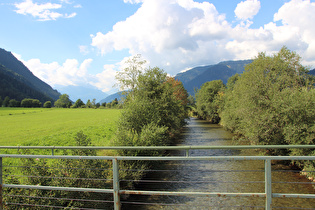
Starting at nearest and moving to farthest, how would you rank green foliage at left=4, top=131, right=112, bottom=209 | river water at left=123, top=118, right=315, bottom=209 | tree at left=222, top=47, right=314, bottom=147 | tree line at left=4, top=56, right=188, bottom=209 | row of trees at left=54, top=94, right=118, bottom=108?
green foliage at left=4, top=131, right=112, bottom=209, tree line at left=4, top=56, right=188, bottom=209, river water at left=123, top=118, right=315, bottom=209, tree at left=222, top=47, right=314, bottom=147, row of trees at left=54, top=94, right=118, bottom=108

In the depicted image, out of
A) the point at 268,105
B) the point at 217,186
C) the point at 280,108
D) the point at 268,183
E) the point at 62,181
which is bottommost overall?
the point at 217,186

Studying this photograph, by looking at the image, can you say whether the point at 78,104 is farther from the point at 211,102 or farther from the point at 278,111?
the point at 278,111

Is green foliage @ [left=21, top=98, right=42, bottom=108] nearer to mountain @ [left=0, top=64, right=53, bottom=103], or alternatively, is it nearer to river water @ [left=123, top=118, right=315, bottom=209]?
mountain @ [left=0, top=64, right=53, bottom=103]

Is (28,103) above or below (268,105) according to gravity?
above

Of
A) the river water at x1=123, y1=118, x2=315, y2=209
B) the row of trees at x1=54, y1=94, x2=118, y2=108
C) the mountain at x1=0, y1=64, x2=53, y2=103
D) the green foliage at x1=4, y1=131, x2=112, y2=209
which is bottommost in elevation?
the river water at x1=123, y1=118, x2=315, y2=209

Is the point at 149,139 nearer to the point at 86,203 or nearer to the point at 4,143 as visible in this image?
the point at 86,203

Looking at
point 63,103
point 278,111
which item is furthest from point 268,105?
point 63,103

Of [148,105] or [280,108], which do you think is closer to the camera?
[280,108]

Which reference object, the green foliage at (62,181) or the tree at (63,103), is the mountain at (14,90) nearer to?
the tree at (63,103)

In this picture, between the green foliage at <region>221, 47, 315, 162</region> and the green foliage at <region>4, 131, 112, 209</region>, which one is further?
the green foliage at <region>221, 47, 315, 162</region>

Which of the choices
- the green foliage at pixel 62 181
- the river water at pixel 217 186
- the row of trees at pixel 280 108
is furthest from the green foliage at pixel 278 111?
the green foliage at pixel 62 181

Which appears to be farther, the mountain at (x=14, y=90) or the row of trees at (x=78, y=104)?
the mountain at (x=14, y=90)

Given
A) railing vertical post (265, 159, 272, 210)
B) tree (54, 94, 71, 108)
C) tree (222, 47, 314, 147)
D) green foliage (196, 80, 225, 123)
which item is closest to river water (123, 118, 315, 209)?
tree (222, 47, 314, 147)

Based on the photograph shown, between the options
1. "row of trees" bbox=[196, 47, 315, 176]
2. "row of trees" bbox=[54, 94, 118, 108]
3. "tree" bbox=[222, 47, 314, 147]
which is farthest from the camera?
"row of trees" bbox=[54, 94, 118, 108]
